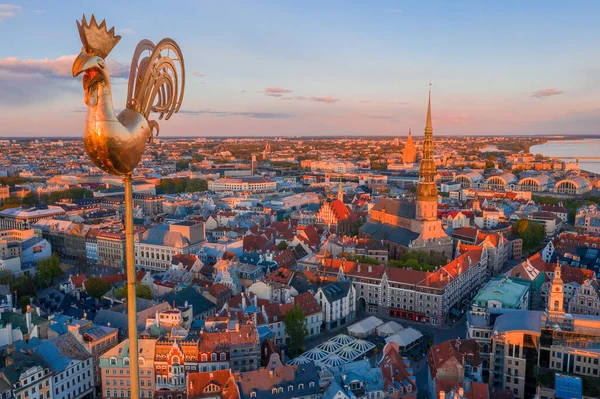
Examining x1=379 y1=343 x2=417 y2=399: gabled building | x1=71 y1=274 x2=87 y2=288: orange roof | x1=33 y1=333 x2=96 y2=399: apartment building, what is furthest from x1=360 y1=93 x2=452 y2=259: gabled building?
x1=33 y1=333 x2=96 y2=399: apartment building

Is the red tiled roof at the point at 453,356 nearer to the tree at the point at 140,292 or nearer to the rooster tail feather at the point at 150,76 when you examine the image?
the tree at the point at 140,292

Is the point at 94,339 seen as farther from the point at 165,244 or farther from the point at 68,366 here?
the point at 165,244

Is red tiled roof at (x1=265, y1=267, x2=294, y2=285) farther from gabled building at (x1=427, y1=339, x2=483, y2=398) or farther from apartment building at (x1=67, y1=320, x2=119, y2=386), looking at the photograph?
gabled building at (x1=427, y1=339, x2=483, y2=398)

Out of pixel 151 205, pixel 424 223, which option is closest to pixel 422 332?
pixel 424 223

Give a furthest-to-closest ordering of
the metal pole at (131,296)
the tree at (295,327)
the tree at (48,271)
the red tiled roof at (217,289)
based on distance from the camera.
Answer: the tree at (48,271) < the red tiled roof at (217,289) < the tree at (295,327) < the metal pole at (131,296)

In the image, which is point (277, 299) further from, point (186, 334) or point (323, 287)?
point (186, 334)

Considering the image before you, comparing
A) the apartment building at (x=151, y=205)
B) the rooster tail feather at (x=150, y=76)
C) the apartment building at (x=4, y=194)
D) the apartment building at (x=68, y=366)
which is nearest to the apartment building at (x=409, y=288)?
the apartment building at (x=68, y=366)
